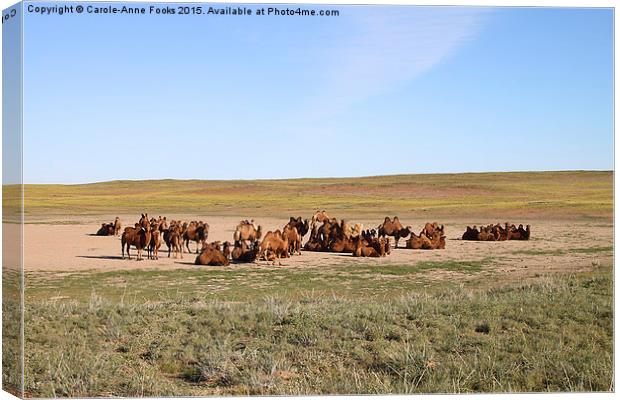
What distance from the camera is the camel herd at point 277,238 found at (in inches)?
477

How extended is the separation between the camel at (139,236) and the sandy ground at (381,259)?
97 mm

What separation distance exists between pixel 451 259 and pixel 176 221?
349 cm

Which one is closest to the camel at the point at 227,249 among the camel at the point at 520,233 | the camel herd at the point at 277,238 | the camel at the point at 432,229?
the camel herd at the point at 277,238

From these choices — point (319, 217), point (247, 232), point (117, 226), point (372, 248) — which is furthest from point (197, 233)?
point (372, 248)

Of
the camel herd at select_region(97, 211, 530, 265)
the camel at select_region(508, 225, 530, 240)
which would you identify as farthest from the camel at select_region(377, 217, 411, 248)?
the camel at select_region(508, 225, 530, 240)

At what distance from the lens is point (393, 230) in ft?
41.8

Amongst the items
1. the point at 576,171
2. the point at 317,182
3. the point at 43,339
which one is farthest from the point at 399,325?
the point at 43,339

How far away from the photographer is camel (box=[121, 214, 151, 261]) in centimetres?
1204

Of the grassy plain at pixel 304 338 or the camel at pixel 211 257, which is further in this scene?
the camel at pixel 211 257

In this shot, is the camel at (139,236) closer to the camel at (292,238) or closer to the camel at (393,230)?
the camel at (292,238)

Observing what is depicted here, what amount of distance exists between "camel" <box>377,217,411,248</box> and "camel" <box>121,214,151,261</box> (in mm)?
2893

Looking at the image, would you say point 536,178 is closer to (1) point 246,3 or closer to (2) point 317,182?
(2) point 317,182

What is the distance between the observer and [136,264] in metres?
12.3

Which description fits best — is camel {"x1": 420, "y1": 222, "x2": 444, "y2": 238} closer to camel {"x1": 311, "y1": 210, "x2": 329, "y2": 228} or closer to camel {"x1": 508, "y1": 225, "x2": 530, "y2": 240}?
camel {"x1": 508, "y1": 225, "x2": 530, "y2": 240}
